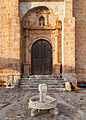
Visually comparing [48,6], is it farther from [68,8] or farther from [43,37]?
[43,37]

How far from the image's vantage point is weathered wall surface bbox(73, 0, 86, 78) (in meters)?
10.5

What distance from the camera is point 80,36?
10508 mm

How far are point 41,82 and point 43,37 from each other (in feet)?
13.4

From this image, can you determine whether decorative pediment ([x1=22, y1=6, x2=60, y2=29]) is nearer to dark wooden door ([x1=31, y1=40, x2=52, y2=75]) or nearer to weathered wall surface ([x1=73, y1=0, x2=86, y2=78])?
dark wooden door ([x1=31, y1=40, x2=52, y2=75])

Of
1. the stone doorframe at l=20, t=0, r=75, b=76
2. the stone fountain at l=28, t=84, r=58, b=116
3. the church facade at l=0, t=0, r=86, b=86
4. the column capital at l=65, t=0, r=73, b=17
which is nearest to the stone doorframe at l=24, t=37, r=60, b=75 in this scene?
the church facade at l=0, t=0, r=86, b=86

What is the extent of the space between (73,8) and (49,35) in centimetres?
322

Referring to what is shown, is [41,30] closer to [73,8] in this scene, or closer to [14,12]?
[14,12]

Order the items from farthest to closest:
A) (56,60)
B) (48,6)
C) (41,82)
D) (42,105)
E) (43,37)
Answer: (43,37), (56,60), (48,6), (41,82), (42,105)

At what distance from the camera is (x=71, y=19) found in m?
9.54

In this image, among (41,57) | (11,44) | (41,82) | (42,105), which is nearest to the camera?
(42,105)

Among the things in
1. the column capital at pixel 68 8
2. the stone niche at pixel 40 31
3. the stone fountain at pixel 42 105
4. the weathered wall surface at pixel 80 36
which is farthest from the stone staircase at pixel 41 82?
the column capital at pixel 68 8

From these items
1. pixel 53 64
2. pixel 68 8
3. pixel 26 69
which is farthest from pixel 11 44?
pixel 68 8

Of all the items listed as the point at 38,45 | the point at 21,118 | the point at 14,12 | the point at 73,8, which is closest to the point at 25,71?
the point at 38,45

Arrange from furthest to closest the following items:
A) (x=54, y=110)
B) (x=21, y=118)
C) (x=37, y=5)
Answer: (x=37, y=5), (x=54, y=110), (x=21, y=118)
